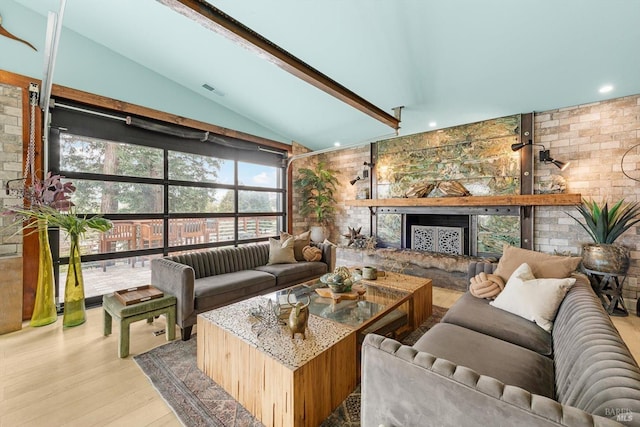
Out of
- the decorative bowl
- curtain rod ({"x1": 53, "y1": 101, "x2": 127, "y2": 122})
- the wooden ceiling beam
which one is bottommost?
the decorative bowl

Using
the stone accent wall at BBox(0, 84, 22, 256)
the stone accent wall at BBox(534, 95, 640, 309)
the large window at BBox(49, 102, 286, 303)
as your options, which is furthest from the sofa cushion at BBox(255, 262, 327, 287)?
the stone accent wall at BBox(534, 95, 640, 309)

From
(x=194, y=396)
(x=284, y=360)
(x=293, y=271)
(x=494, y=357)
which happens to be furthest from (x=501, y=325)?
(x=293, y=271)

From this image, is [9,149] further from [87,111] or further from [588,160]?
[588,160]

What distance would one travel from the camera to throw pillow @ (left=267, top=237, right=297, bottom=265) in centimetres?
379

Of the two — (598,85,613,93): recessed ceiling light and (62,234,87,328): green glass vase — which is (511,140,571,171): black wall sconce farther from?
(62,234,87,328): green glass vase

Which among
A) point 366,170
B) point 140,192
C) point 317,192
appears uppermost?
point 366,170

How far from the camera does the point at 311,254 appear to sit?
4.02 metres

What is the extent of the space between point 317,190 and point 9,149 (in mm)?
4468

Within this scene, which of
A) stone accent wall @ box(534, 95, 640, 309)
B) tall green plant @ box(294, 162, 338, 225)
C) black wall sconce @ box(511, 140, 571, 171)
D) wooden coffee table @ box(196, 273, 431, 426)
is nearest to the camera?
wooden coffee table @ box(196, 273, 431, 426)

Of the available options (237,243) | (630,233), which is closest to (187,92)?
(237,243)

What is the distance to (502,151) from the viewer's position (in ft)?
13.1

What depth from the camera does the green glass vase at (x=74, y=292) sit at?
2.67 meters

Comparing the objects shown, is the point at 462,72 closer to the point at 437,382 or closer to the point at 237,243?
the point at 437,382

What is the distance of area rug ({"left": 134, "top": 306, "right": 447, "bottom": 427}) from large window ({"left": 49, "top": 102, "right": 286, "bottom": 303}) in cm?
188
